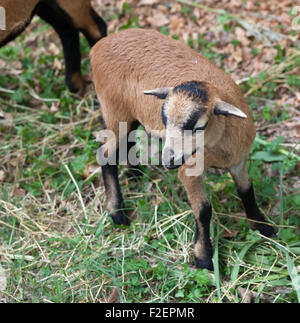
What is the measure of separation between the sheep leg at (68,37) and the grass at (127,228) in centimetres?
27

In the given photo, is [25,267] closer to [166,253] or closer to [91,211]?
[91,211]

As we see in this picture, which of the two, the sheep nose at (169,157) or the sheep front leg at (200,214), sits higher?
the sheep nose at (169,157)

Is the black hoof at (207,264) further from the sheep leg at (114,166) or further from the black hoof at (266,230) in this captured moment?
the sheep leg at (114,166)

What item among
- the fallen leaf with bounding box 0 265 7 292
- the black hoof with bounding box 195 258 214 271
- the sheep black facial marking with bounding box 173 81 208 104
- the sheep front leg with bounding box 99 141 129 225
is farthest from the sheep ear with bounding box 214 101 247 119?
the fallen leaf with bounding box 0 265 7 292

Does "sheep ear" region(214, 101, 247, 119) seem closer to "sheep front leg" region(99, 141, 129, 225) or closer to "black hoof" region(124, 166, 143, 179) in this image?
"sheep front leg" region(99, 141, 129, 225)

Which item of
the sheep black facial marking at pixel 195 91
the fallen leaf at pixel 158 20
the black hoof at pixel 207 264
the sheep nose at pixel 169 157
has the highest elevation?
the sheep black facial marking at pixel 195 91

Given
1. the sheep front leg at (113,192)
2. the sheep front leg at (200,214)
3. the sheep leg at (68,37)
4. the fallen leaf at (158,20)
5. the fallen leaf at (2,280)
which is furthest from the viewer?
the fallen leaf at (158,20)

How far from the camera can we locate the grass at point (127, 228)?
13.9ft

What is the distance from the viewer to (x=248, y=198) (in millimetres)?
4418

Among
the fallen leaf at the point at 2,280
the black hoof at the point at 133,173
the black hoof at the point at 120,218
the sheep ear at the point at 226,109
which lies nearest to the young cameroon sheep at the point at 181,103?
the sheep ear at the point at 226,109

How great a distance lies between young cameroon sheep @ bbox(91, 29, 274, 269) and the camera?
356cm

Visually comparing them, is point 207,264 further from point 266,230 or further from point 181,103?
point 181,103

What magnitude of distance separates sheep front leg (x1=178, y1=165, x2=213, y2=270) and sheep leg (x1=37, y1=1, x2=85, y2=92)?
8.93ft

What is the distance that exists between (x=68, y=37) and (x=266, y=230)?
11.8 feet
